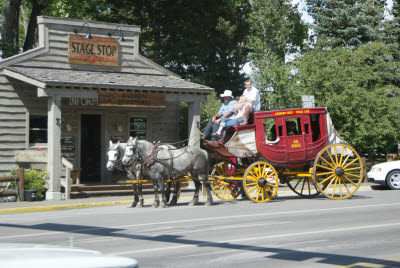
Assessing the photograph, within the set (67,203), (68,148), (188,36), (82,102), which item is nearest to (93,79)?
(82,102)

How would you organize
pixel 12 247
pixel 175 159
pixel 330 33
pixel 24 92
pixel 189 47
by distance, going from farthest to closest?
pixel 330 33 → pixel 189 47 → pixel 24 92 → pixel 175 159 → pixel 12 247

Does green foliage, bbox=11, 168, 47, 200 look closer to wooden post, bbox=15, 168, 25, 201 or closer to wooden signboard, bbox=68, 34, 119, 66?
wooden post, bbox=15, 168, 25, 201

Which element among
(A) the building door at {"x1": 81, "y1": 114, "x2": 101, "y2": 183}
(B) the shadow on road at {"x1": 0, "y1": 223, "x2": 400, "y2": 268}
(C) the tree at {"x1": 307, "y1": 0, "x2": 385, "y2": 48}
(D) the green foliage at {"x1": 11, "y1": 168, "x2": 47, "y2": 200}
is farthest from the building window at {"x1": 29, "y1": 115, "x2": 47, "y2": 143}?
(C) the tree at {"x1": 307, "y1": 0, "x2": 385, "y2": 48}

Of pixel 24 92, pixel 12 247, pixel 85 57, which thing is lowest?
pixel 12 247

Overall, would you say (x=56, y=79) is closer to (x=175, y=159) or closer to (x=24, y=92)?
(x=24, y=92)

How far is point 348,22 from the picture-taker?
40.3 metres

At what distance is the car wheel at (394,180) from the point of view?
→ 23.2 m

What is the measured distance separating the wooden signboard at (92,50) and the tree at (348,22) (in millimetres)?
19811

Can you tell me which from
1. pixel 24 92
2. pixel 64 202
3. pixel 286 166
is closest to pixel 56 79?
pixel 24 92

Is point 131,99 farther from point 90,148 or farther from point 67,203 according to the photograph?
point 67,203

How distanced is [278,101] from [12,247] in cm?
2373

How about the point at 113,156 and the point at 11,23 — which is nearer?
the point at 113,156

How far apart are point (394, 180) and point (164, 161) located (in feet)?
35.0

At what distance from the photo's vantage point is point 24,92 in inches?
856
